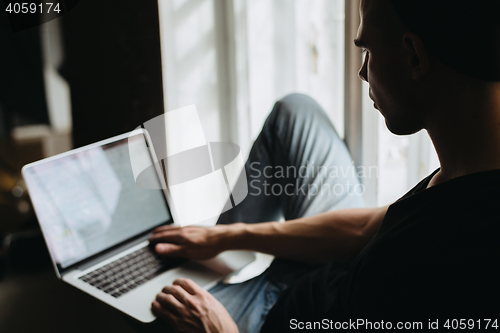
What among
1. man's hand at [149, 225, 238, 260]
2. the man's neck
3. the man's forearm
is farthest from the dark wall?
the man's neck

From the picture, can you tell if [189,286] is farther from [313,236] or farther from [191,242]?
[313,236]

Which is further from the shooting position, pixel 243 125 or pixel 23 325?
pixel 243 125

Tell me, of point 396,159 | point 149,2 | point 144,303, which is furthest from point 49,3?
point 396,159

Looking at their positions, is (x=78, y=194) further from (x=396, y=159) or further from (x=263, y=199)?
(x=396, y=159)

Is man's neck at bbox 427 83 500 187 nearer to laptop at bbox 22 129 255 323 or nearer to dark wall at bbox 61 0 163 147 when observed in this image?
laptop at bbox 22 129 255 323

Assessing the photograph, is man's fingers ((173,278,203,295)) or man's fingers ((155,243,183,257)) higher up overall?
man's fingers ((155,243,183,257))

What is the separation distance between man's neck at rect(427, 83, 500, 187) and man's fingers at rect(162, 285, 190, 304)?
1.55 feet

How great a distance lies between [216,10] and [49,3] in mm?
669

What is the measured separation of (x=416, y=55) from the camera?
43 centimetres

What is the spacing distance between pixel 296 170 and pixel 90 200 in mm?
478

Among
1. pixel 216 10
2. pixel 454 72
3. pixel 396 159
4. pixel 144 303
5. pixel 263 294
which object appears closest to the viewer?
pixel 454 72

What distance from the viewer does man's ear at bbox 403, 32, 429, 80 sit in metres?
0.42

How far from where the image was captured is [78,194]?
0.75m

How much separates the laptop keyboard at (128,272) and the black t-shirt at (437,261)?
1.38ft
